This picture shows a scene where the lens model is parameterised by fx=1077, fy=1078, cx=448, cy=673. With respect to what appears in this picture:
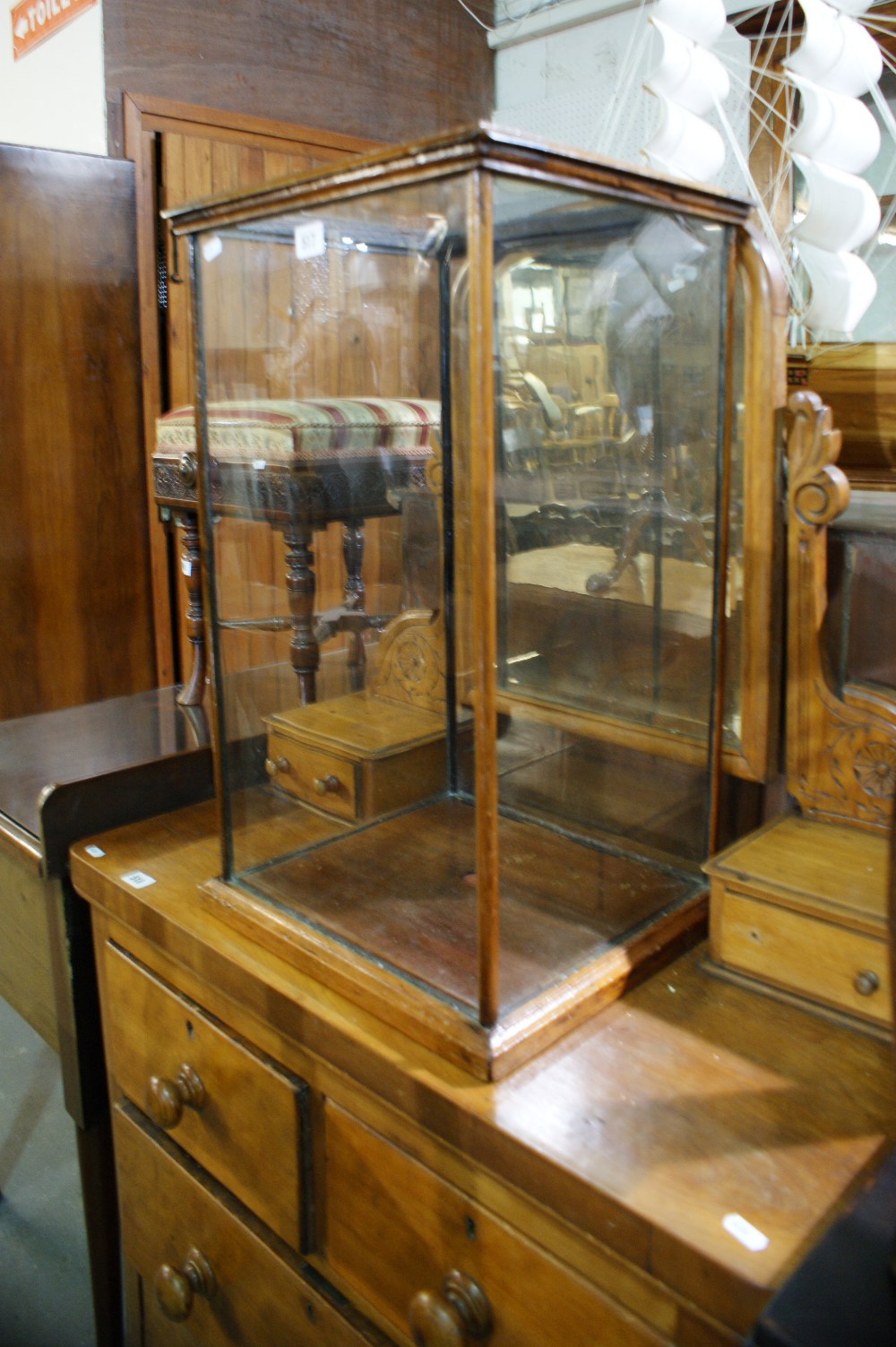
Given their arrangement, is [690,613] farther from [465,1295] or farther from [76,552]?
[76,552]

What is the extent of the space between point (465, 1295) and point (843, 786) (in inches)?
20.6

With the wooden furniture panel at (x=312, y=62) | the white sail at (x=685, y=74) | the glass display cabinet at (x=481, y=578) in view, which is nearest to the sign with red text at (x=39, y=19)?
the wooden furniture panel at (x=312, y=62)

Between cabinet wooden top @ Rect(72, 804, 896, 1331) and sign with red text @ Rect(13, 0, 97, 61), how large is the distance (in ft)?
8.73

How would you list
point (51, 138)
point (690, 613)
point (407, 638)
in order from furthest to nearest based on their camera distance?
point (51, 138)
point (407, 638)
point (690, 613)

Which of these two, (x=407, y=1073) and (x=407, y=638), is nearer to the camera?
(x=407, y=1073)

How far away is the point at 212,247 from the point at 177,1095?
2.63 feet

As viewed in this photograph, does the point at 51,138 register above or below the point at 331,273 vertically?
above

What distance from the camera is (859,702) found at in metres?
0.94

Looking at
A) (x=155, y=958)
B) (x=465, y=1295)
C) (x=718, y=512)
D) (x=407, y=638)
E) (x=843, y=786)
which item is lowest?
(x=465, y=1295)

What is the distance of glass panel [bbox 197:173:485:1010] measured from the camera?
92 cm

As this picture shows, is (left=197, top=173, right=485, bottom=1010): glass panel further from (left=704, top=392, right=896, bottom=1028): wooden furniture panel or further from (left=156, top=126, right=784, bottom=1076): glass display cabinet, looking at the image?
(left=704, top=392, right=896, bottom=1028): wooden furniture panel

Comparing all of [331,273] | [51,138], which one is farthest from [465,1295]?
[51,138]

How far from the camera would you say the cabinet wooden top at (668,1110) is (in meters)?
0.65

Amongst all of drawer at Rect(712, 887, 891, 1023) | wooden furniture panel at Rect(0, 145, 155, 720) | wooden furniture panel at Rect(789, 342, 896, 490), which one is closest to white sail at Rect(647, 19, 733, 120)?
wooden furniture panel at Rect(789, 342, 896, 490)
